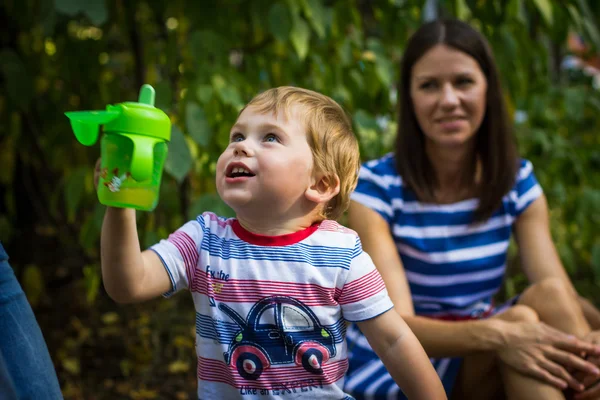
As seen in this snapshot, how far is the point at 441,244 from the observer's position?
188 cm

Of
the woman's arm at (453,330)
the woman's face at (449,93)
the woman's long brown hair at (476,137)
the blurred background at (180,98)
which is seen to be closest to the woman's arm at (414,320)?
the woman's arm at (453,330)

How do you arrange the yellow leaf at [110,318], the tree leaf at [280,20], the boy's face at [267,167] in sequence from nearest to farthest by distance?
1. the boy's face at [267,167]
2. the tree leaf at [280,20]
3. the yellow leaf at [110,318]

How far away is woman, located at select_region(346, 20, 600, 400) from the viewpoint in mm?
1725

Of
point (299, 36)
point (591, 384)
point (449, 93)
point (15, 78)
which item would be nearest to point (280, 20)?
point (299, 36)

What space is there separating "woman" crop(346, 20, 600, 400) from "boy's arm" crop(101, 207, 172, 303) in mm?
791

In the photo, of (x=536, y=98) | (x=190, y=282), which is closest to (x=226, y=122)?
(x=190, y=282)

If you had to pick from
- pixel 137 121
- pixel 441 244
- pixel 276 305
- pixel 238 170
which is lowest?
pixel 441 244

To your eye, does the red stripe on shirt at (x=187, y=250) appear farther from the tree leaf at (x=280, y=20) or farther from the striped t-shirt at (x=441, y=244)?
the tree leaf at (x=280, y=20)

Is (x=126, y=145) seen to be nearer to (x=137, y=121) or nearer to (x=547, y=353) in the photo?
(x=137, y=121)

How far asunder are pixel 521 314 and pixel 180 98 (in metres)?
1.14

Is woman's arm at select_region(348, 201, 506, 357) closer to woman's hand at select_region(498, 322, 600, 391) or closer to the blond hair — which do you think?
woman's hand at select_region(498, 322, 600, 391)

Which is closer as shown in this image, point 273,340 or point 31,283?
point 273,340

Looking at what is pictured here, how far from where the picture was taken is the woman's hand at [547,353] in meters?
1.58

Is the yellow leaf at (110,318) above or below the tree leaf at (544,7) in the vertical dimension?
below
